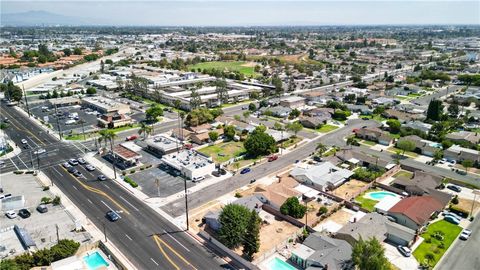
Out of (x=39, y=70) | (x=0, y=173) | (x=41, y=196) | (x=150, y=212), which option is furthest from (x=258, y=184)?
(x=39, y=70)

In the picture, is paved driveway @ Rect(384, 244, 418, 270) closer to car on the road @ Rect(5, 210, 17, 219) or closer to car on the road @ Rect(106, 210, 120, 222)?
car on the road @ Rect(106, 210, 120, 222)

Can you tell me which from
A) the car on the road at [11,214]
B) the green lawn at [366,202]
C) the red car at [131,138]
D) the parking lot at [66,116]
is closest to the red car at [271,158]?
the green lawn at [366,202]

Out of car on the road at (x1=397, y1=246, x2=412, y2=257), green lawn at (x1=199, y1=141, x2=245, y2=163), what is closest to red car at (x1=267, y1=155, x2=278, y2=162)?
green lawn at (x1=199, y1=141, x2=245, y2=163)

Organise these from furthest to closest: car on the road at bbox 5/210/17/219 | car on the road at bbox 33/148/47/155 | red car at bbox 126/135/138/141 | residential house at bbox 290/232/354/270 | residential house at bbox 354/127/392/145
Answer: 1. red car at bbox 126/135/138/141
2. residential house at bbox 354/127/392/145
3. car on the road at bbox 33/148/47/155
4. car on the road at bbox 5/210/17/219
5. residential house at bbox 290/232/354/270

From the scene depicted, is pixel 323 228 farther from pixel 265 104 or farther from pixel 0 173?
pixel 265 104

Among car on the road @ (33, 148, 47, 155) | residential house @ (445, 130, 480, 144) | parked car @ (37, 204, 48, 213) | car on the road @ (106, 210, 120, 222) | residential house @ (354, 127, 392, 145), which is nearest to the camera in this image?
car on the road @ (106, 210, 120, 222)

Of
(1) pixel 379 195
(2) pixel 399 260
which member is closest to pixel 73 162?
(1) pixel 379 195
